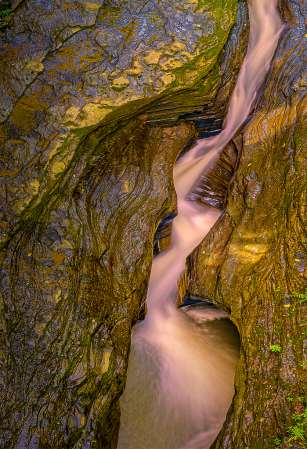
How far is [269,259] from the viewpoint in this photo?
320cm

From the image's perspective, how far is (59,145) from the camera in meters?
3.27

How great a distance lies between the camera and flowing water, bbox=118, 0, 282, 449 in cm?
364

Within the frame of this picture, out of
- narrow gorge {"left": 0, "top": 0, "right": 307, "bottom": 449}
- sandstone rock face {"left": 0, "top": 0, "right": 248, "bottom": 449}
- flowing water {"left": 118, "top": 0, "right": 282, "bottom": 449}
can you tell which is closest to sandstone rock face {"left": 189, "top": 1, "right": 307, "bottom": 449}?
narrow gorge {"left": 0, "top": 0, "right": 307, "bottom": 449}

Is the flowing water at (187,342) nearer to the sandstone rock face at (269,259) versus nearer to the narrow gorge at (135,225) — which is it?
the narrow gorge at (135,225)

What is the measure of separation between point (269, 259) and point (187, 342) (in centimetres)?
192

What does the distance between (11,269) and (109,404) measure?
1849 mm

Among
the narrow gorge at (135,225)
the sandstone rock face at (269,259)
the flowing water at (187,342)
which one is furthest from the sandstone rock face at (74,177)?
the sandstone rock face at (269,259)

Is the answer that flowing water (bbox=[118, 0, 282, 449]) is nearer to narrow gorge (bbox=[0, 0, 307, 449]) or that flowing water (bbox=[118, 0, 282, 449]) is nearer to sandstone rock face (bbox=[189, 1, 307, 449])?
narrow gorge (bbox=[0, 0, 307, 449])

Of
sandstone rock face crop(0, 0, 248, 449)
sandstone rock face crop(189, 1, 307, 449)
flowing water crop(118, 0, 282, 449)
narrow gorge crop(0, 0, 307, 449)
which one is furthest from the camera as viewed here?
flowing water crop(118, 0, 282, 449)

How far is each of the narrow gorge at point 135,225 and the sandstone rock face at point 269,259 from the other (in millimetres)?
16

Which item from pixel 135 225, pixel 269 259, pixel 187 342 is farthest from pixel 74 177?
pixel 187 342

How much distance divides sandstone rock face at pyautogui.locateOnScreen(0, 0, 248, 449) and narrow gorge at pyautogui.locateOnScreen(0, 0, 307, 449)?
0.02m

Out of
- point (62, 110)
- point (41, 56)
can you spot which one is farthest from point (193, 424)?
point (41, 56)

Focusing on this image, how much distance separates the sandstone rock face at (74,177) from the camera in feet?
9.93
